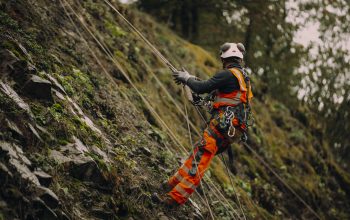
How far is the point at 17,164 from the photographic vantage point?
17.6 feet

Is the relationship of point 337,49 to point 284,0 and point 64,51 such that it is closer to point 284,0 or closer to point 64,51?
point 284,0

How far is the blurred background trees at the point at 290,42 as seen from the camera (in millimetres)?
20641

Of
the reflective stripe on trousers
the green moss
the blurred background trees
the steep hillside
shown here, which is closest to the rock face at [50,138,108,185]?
the steep hillside

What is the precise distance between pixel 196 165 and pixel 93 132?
1448 millimetres

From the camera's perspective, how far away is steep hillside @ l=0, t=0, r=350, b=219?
18.8ft

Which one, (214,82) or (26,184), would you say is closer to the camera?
(26,184)

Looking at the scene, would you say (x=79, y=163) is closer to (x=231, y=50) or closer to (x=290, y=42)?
(x=231, y=50)

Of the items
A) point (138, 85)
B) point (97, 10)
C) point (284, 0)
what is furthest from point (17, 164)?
point (284, 0)

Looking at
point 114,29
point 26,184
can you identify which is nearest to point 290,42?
point 114,29

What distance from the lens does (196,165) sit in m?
7.48

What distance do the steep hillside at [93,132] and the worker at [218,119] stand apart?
0.33m

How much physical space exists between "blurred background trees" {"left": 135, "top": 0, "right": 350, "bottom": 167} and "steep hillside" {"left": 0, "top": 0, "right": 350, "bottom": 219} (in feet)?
18.6

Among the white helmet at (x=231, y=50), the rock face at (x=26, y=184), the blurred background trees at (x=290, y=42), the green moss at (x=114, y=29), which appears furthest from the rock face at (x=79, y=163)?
the blurred background trees at (x=290, y=42)

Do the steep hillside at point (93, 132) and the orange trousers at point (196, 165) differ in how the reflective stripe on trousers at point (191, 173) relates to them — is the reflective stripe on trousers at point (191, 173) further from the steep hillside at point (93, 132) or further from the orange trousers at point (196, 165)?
the steep hillside at point (93, 132)
